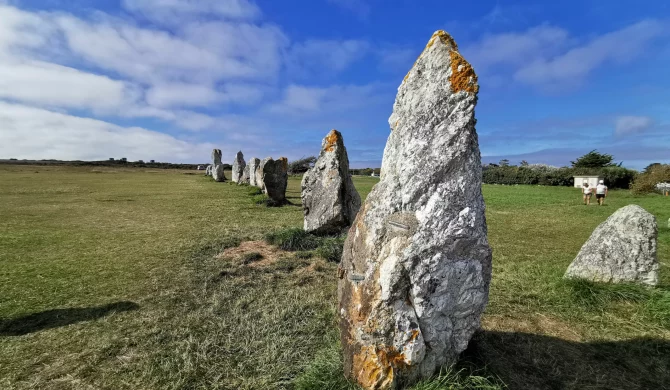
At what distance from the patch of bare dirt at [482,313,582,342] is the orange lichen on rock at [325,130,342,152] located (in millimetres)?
6633

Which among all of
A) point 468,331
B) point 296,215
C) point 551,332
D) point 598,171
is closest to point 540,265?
point 551,332

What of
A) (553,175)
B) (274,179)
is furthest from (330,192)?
(553,175)

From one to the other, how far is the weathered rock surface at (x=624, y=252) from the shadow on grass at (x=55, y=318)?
766 cm

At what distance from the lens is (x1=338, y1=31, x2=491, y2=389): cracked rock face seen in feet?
10.5

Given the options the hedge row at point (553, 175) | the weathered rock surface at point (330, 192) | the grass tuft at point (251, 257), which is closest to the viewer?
the grass tuft at point (251, 257)

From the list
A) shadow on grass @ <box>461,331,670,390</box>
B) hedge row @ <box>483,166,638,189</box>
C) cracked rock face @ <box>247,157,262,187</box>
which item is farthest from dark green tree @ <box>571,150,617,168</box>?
shadow on grass @ <box>461,331,670,390</box>

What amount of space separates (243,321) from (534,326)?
412 centimetres

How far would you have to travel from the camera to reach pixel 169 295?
617 cm

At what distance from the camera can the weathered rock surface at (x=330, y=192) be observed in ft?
32.1

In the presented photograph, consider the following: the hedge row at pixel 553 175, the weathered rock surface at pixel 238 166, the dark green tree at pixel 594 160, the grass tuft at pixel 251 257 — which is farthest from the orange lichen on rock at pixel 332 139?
the dark green tree at pixel 594 160

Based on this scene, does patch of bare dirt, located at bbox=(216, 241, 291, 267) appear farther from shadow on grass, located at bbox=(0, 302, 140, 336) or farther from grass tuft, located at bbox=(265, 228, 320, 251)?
A: shadow on grass, located at bbox=(0, 302, 140, 336)

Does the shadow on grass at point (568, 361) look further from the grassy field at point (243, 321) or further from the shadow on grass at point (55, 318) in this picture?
the shadow on grass at point (55, 318)

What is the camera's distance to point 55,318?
17.4ft

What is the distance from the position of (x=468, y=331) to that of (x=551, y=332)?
2.34m
